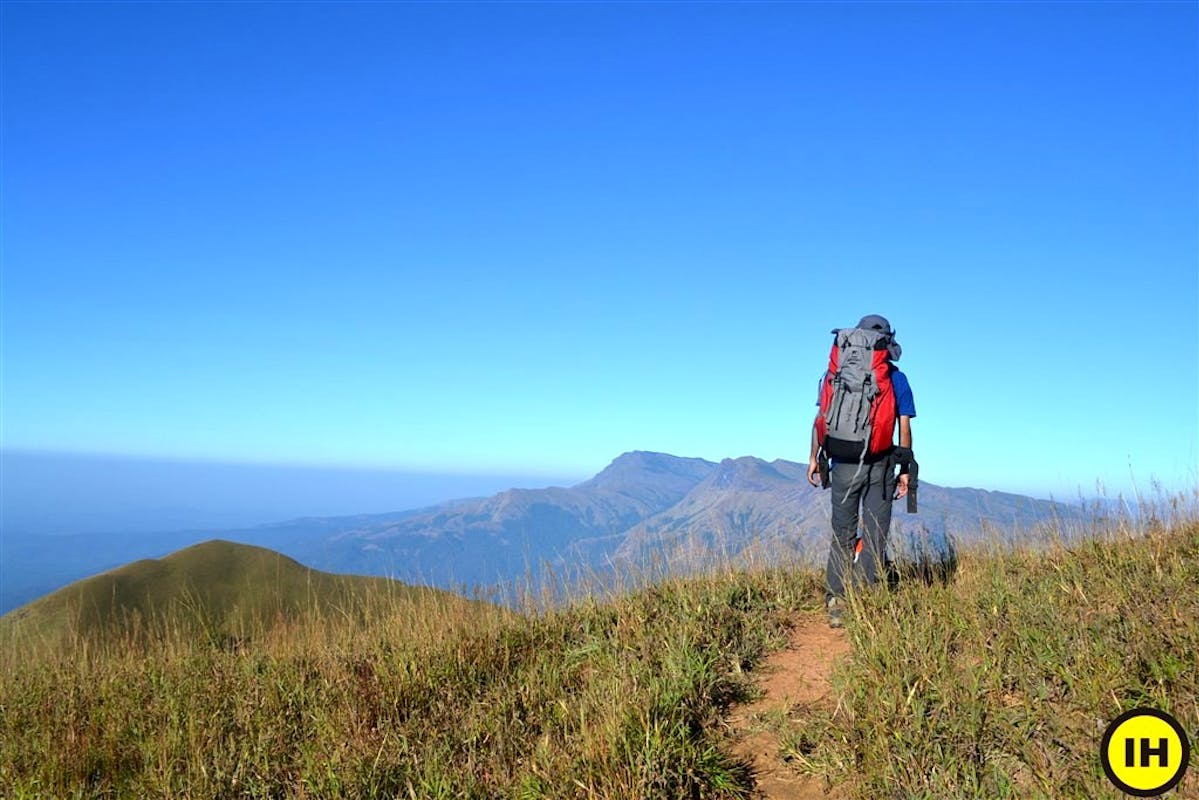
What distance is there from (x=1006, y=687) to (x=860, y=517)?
102 inches

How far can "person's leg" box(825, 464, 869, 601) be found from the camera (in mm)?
6184

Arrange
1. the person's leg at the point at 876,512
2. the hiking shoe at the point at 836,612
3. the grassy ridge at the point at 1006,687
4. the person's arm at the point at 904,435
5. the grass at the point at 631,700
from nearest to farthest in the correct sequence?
the grassy ridge at the point at 1006,687 < the grass at the point at 631,700 < the hiking shoe at the point at 836,612 < the person's leg at the point at 876,512 < the person's arm at the point at 904,435

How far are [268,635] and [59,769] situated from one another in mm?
3813

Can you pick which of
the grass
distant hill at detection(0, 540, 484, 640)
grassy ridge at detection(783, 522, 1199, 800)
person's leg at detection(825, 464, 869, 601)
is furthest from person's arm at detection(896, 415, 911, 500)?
distant hill at detection(0, 540, 484, 640)

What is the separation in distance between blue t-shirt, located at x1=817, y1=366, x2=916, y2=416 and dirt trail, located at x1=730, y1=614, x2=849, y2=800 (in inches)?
80.8

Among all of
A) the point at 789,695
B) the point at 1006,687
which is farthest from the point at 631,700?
the point at 1006,687

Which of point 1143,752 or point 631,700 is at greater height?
point 1143,752

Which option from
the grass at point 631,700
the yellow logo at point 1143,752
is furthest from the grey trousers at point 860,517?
the yellow logo at point 1143,752

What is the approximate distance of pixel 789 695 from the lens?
458 cm

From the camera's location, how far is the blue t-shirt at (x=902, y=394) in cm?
616

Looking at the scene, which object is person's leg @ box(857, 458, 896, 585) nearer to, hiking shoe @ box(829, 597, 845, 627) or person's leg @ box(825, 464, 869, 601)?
person's leg @ box(825, 464, 869, 601)

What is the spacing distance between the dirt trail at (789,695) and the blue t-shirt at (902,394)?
6.73 feet

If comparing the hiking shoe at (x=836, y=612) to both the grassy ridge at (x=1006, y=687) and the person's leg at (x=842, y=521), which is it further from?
the grassy ridge at (x=1006, y=687)

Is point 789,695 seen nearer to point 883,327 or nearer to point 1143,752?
point 1143,752
